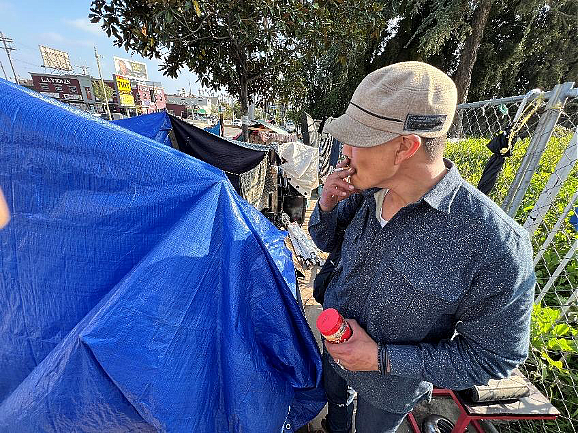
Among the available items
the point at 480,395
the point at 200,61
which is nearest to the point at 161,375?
the point at 480,395

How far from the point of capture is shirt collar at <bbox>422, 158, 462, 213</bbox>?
895mm

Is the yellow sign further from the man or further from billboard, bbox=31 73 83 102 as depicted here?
the man

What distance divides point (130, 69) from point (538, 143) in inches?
2241

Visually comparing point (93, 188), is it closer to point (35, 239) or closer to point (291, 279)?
point (35, 239)

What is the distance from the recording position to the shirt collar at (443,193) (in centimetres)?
89

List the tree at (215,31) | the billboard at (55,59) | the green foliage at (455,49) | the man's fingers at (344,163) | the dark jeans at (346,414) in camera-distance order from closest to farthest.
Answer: the man's fingers at (344,163) < the dark jeans at (346,414) < the tree at (215,31) < the green foliage at (455,49) < the billboard at (55,59)

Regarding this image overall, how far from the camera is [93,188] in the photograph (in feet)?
4.00

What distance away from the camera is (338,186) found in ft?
3.81

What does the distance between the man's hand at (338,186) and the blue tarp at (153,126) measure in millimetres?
3538

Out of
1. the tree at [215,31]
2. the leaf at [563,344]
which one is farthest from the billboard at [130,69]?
the leaf at [563,344]

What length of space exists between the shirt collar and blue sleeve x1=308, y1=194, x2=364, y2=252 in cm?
43

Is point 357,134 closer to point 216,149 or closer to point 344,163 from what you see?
point 344,163

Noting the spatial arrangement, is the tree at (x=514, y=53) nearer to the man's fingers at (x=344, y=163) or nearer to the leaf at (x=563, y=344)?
the leaf at (x=563, y=344)

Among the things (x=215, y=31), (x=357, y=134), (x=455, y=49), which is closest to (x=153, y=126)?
(x=215, y=31)
